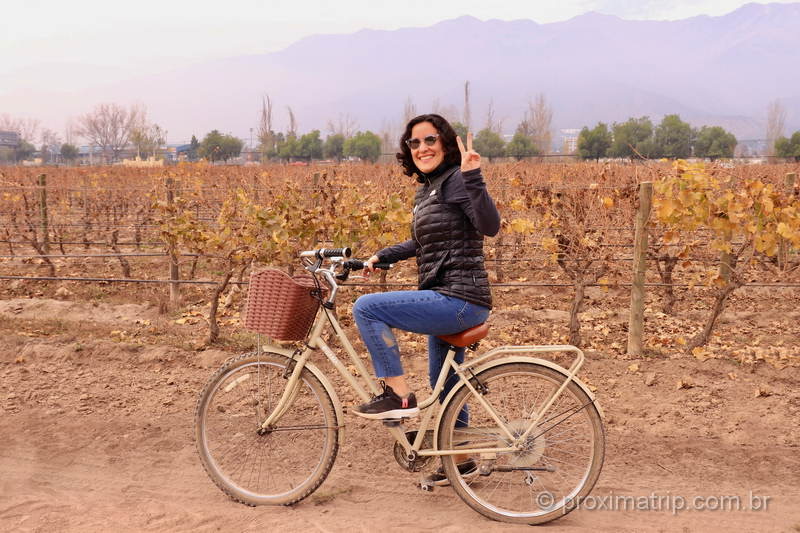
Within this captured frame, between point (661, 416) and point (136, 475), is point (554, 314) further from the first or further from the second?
point (136, 475)

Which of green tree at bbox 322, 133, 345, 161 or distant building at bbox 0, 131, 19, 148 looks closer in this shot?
green tree at bbox 322, 133, 345, 161

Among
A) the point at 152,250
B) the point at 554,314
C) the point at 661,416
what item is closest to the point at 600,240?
the point at 554,314

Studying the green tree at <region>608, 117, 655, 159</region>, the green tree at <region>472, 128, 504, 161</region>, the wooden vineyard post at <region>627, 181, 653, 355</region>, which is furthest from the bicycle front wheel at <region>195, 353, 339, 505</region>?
the green tree at <region>472, 128, 504, 161</region>

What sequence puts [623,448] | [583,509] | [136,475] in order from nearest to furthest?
[583,509]
[136,475]
[623,448]

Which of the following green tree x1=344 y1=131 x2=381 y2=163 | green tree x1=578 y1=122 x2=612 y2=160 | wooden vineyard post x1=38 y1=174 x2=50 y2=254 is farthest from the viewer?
green tree x1=344 y1=131 x2=381 y2=163

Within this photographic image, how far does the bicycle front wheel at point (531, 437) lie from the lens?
11.0 feet

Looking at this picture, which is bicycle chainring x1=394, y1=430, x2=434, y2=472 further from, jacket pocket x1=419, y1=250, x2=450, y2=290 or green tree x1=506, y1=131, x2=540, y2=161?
green tree x1=506, y1=131, x2=540, y2=161

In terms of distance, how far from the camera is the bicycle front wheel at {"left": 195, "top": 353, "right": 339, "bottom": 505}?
11.7ft

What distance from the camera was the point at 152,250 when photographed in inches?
521

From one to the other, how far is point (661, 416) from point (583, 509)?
5.20 ft

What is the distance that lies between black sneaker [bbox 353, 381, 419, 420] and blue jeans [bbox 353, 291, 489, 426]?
0.40ft

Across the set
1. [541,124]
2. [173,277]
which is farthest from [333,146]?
[173,277]

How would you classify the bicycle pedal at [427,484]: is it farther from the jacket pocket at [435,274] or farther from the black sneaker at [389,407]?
the jacket pocket at [435,274]

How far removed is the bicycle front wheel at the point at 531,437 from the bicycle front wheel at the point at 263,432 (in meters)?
0.63
